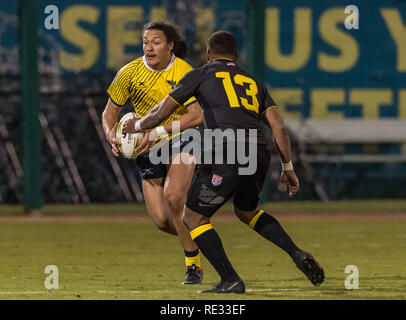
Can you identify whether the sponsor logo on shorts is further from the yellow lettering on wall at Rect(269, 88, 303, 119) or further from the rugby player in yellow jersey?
the yellow lettering on wall at Rect(269, 88, 303, 119)

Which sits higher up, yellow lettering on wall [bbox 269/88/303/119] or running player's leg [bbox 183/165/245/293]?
yellow lettering on wall [bbox 269/88/303/119]

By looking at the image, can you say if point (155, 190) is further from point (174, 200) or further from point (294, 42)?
point (294, 42)

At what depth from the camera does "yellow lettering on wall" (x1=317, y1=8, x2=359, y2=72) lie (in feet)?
78.0

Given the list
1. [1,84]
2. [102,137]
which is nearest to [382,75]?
[102,137]

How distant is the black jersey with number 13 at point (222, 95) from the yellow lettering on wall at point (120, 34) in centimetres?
1541

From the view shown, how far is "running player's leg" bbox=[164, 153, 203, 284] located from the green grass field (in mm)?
169

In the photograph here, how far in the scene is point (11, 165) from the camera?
21703mm

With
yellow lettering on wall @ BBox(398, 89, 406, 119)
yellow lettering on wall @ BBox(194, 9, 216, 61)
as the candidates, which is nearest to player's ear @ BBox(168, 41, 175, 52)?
yellow lettering on wall @ BBox(194, 9, 216, 61)

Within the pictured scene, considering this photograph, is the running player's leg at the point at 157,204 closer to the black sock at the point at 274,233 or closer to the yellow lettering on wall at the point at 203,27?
the black sock at the point at 274,233

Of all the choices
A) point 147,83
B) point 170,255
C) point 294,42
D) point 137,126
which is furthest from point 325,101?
point 137,126

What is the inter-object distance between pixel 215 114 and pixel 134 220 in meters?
9.62

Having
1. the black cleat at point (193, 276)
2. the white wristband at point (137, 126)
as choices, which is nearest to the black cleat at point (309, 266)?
the black cleat at point (193, 276)

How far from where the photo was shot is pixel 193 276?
8891mm
